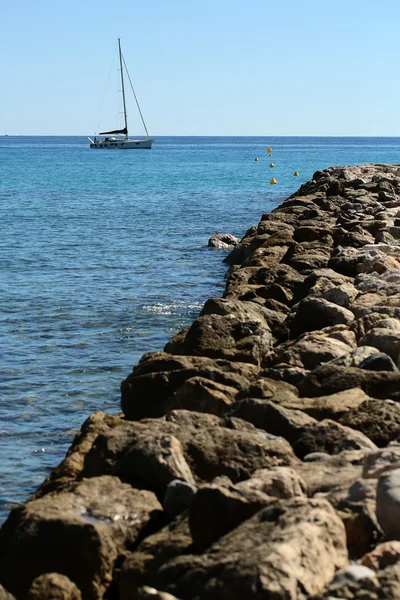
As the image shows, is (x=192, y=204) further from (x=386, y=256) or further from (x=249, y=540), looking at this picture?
(x=249, y=540)

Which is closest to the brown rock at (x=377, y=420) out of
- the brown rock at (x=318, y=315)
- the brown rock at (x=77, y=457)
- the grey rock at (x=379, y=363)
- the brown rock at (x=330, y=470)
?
the brown rock at (x=330, y=470)

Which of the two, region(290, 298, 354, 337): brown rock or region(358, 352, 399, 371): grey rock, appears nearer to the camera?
region(358, 352, 399, 371): grey rock

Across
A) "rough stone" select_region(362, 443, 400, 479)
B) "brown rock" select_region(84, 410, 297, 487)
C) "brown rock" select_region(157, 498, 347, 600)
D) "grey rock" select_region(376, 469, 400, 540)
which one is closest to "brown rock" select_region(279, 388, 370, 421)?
"brown rock" select_region(84, 410, 297, 487)

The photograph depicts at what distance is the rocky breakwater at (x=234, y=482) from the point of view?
407 cm

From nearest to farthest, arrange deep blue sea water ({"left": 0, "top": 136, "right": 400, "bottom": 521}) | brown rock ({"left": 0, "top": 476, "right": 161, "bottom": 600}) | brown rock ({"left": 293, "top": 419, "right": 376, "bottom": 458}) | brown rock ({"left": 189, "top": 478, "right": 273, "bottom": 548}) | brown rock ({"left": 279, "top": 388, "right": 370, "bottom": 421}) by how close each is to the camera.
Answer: brown rock ({"left": 189, "top": 478, "right": 273, "bottom": 548}) → brown rock ({"left": 0, "top": 476, "right": 161, "bottom": 600}) → brown rock ({"left": 293, "top": 419, "right": 376, "bottom": 458}) → brown rock ({"left": 279, "top": 388, "right": 370, "bottom": 421}) → deep blue sea water ({"left": 0, "top": 136, "right": 400, "bottom": 521})

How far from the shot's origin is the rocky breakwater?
4.07m

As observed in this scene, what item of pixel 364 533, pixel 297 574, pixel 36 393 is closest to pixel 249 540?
pixel 297 574

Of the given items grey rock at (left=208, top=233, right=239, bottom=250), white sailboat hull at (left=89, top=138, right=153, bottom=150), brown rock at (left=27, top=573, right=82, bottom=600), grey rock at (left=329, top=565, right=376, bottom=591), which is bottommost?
white sailboat hull at (left=89, top=138, right=153, bottom=150)

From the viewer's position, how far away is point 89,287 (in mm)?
17281

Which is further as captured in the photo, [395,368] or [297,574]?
[395,368]

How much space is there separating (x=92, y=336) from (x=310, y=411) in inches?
277

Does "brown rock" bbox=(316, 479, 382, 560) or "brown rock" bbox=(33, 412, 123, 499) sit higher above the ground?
"brown rock" bbox=(316, 479, 382, 560)

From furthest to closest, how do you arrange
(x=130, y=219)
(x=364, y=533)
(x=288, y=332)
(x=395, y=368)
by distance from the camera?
(x=130, y=219)
(x=288, y=332)
(x=395, y=368)
(x=364, y=533)

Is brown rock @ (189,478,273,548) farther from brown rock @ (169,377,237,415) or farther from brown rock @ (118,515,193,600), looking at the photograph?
brown rock @ (169,377,237,415)
